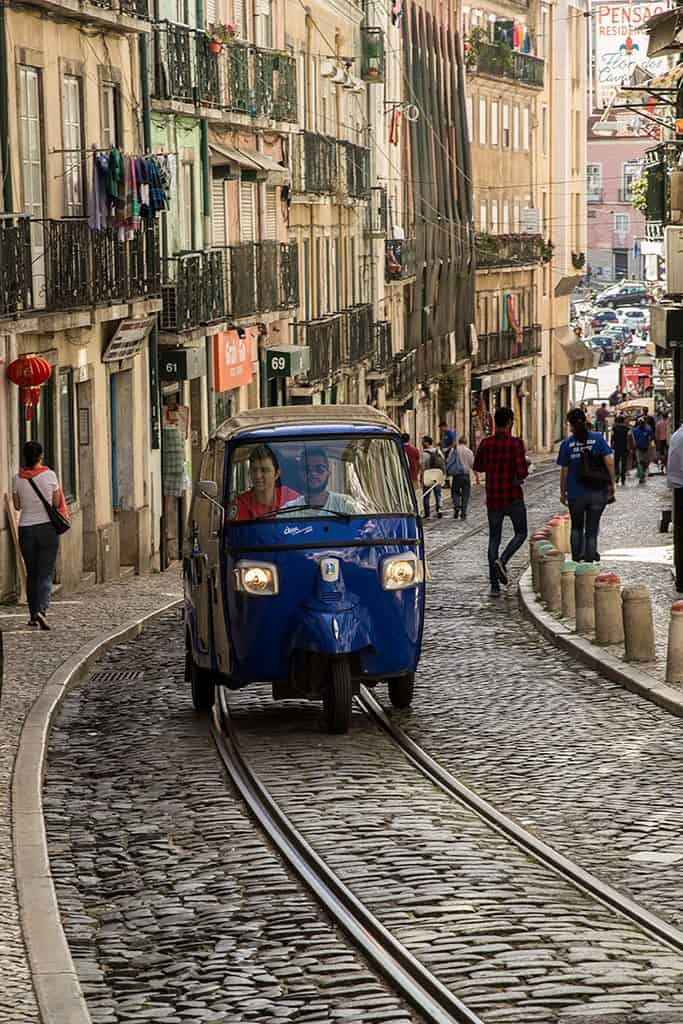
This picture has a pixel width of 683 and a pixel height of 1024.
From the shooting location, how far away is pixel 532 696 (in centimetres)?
1688

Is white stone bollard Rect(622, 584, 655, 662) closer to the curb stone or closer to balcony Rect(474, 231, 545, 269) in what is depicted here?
the curb stone

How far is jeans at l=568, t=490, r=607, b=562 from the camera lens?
24.3 meters

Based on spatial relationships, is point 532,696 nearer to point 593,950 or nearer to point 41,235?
point 593,950

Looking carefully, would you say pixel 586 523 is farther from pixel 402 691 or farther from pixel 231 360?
pixel 231 360

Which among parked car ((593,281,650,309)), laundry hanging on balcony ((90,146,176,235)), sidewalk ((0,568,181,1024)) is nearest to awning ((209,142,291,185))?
laundry hanging on balcony ((90,146,176,235))

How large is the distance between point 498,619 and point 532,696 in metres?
5.32

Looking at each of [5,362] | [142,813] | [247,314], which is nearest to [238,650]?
[142,813]

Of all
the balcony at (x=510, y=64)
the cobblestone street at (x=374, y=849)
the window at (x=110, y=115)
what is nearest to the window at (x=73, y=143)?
the window at (x=110, y=115)

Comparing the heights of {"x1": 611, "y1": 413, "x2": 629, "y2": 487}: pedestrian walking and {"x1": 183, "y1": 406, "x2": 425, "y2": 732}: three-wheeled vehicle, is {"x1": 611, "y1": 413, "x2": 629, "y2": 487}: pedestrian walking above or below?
below

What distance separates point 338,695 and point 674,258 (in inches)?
466

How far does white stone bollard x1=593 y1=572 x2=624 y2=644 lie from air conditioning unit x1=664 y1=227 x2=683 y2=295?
741 centimetres

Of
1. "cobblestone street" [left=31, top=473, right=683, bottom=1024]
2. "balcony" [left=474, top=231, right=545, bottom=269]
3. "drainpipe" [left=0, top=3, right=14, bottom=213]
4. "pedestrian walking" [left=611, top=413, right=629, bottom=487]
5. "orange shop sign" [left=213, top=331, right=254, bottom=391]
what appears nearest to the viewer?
"cobblestone street" [left=31, top=473, right=683, bottom=1024]

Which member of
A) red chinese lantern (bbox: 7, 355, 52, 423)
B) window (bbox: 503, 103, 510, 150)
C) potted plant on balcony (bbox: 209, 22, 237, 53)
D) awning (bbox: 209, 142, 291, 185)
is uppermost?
window (bbox: 503, 103, 510, 150)

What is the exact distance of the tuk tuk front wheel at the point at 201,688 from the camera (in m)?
16.2
